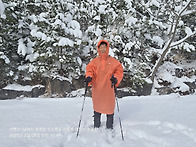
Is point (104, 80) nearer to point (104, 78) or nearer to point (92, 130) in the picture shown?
point (104, 78)

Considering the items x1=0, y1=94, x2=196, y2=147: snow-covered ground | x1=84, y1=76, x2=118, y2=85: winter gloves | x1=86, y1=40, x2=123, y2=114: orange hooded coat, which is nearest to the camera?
x1=0, y1=94, x2=196, y2=147: snow-covered ground

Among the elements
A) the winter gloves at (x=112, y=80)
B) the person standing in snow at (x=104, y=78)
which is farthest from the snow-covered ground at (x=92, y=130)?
the winter gloves at (x=112, y=80)

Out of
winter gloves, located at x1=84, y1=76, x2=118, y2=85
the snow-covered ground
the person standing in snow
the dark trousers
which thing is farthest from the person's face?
the snow-covered ground

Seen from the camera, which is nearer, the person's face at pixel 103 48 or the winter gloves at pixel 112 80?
the winter gloves at pixel 112 80

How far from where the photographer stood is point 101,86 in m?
2.71

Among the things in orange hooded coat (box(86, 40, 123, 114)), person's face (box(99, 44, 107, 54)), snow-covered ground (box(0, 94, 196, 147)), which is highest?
person's face (box(99, 44, 107, 54))

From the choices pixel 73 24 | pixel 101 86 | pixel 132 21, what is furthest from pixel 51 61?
pixel 101 86

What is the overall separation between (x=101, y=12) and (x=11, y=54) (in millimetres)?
5994

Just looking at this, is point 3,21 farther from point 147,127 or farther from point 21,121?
point 147,127

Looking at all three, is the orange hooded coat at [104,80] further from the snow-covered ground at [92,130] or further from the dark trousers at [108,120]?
the snow-covered ground at [92,130]

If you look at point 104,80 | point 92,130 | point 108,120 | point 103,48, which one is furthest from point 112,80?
point 92,130

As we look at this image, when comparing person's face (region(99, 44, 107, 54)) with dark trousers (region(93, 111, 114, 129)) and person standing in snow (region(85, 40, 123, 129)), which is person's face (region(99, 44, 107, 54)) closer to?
person standing in snow (region(85, 40, 123, 129))

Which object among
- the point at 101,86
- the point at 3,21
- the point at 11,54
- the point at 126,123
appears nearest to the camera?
the point at 101,86

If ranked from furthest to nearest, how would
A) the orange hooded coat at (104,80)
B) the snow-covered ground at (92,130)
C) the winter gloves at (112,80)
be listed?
the orange hooded coat at (104,80) → the winter gloves at (112,80) → the snow-covered ground at (92,130)
